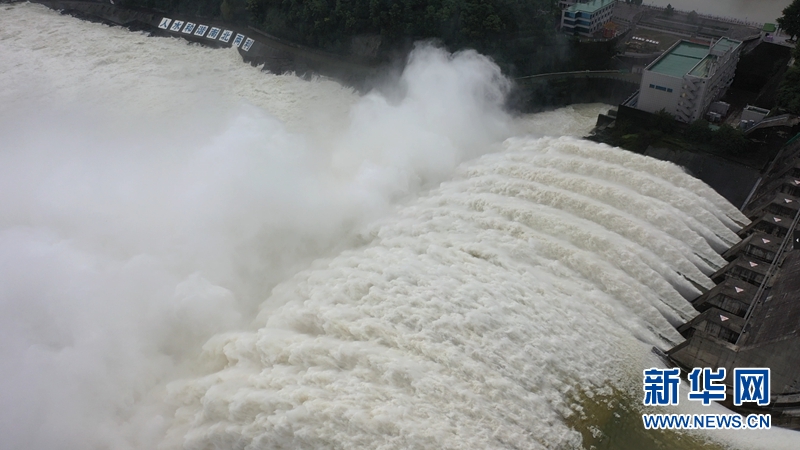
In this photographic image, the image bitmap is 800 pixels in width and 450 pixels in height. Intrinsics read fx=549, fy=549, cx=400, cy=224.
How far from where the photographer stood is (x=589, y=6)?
25562 millimetres

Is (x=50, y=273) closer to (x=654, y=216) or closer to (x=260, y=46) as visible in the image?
(x=654, y=216)

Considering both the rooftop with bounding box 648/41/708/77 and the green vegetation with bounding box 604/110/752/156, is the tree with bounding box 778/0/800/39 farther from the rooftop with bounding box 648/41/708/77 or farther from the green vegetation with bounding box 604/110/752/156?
the green vegetation with bounding box 604/110/752/156

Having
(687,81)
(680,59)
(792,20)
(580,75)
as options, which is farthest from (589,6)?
(687,81)

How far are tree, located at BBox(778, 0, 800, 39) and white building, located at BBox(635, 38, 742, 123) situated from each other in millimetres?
3726

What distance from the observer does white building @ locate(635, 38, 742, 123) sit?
63.3 feet

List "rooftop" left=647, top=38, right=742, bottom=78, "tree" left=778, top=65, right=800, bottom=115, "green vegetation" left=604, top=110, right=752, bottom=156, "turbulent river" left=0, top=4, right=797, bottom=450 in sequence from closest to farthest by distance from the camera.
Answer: "turbulent river" left=0, top=4, right=797, bottom=450, "green vegetation" left=604, top=110, right=752, bottom=156, "tree" left=778, top=65, right=800, bottom=115, "rooftop" left=647, top=38, right=742, bottom=78

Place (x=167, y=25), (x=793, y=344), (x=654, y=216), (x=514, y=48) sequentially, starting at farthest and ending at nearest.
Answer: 1. (x=167, y=25)
2. (x=514, y=48)
3. (x=654, y=216)
4. (x=793, y=344)

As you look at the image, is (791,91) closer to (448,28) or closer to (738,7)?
(448,28)

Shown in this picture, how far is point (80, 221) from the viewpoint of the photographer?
15.8m

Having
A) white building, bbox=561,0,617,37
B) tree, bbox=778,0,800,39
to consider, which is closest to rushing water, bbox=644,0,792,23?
tree, bbox=778,0,800,39

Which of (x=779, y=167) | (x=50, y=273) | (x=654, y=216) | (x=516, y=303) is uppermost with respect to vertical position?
(x=779, y=167)

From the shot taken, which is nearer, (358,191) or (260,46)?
(358,191)

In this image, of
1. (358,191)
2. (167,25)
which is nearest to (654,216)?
(358,191)

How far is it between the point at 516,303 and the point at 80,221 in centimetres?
1246
